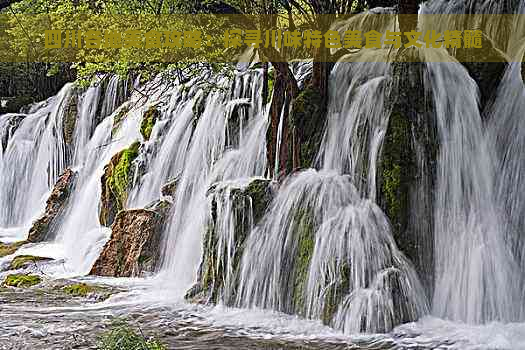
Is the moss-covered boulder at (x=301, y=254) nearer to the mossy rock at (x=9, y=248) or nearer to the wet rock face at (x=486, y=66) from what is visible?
the wet rock face at (x=486, y=66)

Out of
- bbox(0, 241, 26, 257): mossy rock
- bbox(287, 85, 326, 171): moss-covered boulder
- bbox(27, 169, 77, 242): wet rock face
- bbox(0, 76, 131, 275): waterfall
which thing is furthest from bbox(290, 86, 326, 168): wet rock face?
bbox(0, 76, 131, 275): waterfall

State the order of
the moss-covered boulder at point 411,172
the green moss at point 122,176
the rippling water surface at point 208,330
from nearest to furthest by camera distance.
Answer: the rippling water surface at point 208,330 → the moss-covered boulder at point 411,172 → the green moss at point 122,176

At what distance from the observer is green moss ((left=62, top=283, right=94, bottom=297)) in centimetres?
1093

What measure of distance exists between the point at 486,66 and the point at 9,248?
11667mm

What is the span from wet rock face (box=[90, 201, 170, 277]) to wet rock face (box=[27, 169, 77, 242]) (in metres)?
4.63

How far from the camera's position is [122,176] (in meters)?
15.6

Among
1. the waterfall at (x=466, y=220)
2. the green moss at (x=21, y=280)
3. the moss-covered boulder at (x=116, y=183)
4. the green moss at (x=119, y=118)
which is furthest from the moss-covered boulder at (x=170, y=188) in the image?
the waterfall at (x=466, y=220)

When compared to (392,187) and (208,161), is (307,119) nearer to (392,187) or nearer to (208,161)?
(392,187)

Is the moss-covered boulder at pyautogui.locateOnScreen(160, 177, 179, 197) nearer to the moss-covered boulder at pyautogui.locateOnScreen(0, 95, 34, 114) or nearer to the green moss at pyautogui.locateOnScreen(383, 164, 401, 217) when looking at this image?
the green moss at pyautogui.locateOnScreen(383, 164, 401, 217)

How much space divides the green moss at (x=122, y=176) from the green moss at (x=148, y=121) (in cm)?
35

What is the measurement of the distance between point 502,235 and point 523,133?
1432 millimetres

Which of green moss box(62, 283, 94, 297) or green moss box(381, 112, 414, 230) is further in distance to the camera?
green moss box(62, 283, 94, 297)

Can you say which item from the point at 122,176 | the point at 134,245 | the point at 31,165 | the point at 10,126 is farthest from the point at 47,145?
→ the point at 134,245

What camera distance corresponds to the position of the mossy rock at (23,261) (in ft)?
44.3
